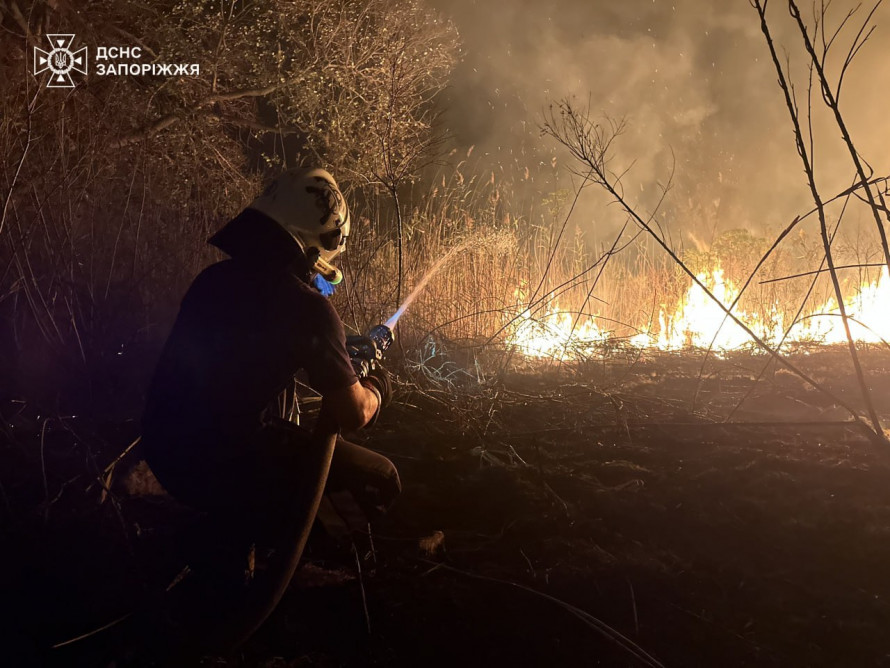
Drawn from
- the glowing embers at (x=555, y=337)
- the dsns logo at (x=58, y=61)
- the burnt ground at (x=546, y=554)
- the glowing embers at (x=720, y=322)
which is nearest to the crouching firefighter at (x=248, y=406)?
the burnt ground at (x=546, y=554)

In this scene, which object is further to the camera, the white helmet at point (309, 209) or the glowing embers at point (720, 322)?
the glowing embers at point (720, 322)

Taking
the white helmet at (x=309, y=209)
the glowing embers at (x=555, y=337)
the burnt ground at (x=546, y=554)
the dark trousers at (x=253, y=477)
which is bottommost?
the burnt ground at (x=546, y=554)

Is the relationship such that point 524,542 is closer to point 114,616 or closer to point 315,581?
point 315,581

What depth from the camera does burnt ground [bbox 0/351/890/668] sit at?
7.34 ft

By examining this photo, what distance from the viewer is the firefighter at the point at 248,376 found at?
2.03 meters

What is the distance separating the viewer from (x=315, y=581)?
104 inches

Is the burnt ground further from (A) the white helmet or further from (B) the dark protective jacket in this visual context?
(A) the white helmet

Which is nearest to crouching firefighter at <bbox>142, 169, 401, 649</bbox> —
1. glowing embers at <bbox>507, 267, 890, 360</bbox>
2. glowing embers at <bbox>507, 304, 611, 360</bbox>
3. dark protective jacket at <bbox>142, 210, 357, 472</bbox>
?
dark protective jacket at <bbox>142, 210, 357, 472</bbox>

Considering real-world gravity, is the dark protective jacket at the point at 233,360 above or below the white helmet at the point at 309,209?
below

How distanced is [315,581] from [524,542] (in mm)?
1089

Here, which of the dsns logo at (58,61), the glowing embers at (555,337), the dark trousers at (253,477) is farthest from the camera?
the glowing embers at (555,337)

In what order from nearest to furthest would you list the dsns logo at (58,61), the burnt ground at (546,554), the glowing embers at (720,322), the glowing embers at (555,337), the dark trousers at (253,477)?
the dark trousers at (253,477), the burnt ground at (546,554), the dsns logo at (58,61), the glowing embers at (555,337), the glowing embers at (720,322)

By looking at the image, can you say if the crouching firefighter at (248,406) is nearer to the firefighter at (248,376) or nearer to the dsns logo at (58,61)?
the firefighter at (248,376)

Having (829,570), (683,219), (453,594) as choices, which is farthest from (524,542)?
(683,219)
